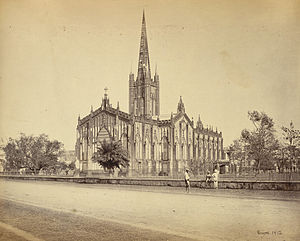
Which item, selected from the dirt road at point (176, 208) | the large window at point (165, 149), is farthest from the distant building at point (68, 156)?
the large window at point (165, 149)

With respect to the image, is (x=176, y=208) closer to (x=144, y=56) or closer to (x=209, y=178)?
(x=209, y=178)

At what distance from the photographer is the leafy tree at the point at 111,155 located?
225 inches

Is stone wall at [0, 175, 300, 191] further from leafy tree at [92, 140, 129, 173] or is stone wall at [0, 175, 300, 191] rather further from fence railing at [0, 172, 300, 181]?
leafy tree at [92, 140, 129, 173]

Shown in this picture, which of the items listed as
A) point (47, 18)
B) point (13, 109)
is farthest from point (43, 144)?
point (47, 18)

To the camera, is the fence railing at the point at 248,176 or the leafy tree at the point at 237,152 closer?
the fence railing at the point at 248,176

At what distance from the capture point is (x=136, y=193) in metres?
5.38

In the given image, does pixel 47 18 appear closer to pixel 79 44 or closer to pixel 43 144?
pixel 79 44

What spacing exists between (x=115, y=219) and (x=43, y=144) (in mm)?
1724

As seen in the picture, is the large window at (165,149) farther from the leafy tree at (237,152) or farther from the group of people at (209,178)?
the leafy tree at (237,152)

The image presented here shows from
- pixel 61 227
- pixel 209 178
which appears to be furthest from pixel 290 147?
pixel 61 227

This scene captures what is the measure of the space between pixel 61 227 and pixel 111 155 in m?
1.45

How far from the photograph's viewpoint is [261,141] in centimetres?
511

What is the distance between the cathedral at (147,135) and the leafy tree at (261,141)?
1.34 feet

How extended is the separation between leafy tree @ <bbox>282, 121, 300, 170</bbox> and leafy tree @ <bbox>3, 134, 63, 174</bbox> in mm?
3294
